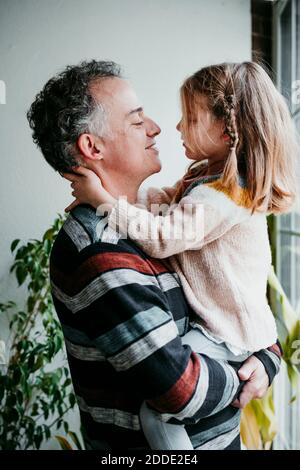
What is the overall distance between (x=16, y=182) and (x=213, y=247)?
63cm

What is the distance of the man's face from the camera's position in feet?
3.25

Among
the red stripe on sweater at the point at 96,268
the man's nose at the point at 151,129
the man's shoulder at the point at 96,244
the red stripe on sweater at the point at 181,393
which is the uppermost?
the man's nose at the point at 151,129

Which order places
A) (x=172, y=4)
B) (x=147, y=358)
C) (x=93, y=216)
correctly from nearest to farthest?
(x=147, y=358)
(x=93, y=216)
(x=172, y=4)

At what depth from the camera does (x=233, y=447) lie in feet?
3.45

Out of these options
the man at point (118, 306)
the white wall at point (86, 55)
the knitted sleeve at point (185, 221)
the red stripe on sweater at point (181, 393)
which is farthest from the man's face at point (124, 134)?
the red stripe on sweater at point (181, 393)

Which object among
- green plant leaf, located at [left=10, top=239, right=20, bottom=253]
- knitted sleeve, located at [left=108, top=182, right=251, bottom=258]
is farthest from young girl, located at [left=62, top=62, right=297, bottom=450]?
green plant leaf, located at [left=10, top=239, right=20, bottom=253]

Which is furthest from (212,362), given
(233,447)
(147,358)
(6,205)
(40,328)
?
(40,328)

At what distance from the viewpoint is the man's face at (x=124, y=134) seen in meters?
0.99

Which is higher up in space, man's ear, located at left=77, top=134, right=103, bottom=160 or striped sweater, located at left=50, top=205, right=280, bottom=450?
man's ear, located at left=77, top=134, right=103, bottom=160

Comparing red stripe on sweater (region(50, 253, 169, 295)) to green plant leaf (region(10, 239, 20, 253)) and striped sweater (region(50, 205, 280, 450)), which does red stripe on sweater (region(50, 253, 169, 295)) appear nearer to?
striped sweater (region(50, 205, 280, 450))

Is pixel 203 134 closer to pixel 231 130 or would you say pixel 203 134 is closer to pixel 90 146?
pixel 231 130

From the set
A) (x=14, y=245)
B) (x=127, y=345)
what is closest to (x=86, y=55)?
(x=14, y=245)

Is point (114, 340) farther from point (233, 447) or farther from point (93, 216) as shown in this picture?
point (233, 447)

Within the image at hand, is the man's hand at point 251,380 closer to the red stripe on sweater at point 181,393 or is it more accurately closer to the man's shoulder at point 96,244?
the red stripe on sweater at point 181,393
